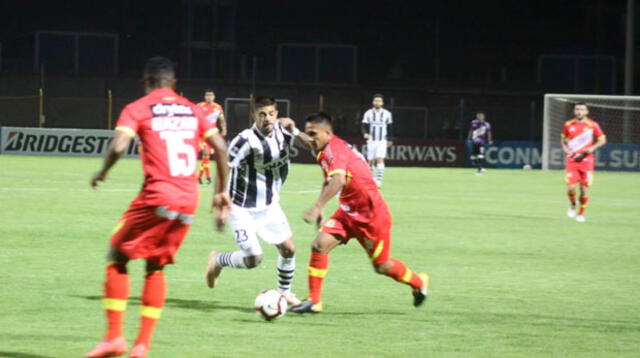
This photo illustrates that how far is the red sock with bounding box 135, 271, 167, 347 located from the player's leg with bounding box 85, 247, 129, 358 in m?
0.14

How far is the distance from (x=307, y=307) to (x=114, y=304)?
296 centimetres

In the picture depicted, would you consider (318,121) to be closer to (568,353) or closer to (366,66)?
(568,353)

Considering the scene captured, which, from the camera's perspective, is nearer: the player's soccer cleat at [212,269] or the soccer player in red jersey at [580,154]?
the player's soccer cleat at [212,269]

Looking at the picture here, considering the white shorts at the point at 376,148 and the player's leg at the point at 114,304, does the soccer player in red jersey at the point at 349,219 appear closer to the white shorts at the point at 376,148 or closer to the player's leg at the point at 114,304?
the player's leg at the point at 114,304

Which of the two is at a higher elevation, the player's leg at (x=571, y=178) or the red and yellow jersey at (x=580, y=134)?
the red and yellow jersey at (x=580, y=134)

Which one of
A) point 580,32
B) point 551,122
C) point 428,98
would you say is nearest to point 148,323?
point 551,122

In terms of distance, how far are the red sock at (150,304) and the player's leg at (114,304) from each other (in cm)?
14

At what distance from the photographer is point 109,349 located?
7035 millimetres

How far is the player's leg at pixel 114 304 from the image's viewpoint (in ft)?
23.1

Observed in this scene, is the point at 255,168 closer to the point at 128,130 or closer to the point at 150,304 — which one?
the point at 150,304

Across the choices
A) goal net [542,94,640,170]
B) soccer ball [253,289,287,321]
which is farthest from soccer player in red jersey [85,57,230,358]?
goal net [542,94,640,170]

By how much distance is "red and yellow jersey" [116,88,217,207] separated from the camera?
23.7ft

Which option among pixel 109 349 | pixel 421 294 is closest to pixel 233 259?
pixel 421 294

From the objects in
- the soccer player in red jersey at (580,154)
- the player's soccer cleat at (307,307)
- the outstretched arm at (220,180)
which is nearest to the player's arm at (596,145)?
the soccer player in red jersey at (580,154)
